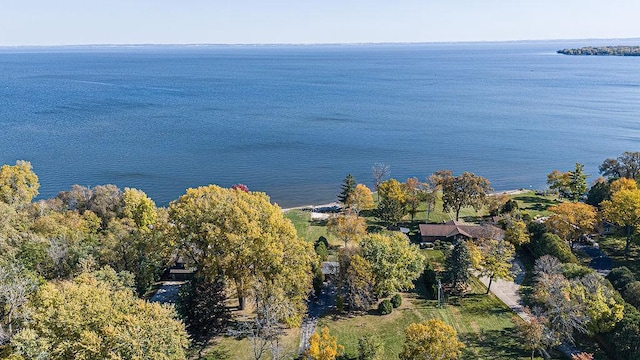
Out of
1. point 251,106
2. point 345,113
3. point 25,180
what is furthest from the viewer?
point 251,106

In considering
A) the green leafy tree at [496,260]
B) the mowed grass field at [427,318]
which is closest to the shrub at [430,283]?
the mowed grass field at [427,318]

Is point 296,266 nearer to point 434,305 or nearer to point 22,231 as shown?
point 434,305

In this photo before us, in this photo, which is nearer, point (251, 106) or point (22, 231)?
point (22, 231)

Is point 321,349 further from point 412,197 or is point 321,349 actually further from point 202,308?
point 412,197

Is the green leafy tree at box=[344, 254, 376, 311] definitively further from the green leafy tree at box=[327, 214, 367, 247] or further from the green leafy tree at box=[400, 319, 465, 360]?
the green leafy tree at box=[327, 214, 367, 247]

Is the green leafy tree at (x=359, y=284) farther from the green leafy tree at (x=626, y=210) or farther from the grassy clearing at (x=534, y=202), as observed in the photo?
the grassy clearing at (x=534, y=202)

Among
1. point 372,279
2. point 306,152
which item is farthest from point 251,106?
point 372,279
